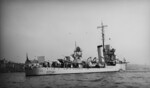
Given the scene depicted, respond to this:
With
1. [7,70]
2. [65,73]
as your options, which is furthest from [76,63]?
[7,70]

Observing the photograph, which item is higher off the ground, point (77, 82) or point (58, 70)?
point (58, 70)

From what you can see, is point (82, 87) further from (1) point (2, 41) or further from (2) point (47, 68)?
(2) point (47, 68)

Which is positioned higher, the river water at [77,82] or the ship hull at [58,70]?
the ship hull at [58,70]

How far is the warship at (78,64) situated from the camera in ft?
94.0

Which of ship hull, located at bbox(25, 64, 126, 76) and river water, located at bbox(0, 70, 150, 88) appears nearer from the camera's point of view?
river water, located at bbox(0, 70, 150, 88)

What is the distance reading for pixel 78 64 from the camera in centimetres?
3372

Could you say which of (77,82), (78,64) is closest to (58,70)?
(78,64)

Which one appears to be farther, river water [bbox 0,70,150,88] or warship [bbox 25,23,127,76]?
warship [bbox 25,23,127,76]

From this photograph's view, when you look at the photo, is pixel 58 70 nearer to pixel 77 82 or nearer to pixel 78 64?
pixel 78 64

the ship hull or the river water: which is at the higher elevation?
the ship hull

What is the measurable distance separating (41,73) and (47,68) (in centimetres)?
113

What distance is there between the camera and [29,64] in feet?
95.4

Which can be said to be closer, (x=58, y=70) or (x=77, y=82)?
(x=77, y=82)

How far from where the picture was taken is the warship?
28656 mm
